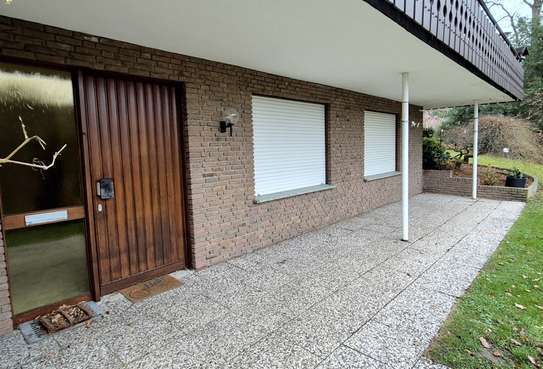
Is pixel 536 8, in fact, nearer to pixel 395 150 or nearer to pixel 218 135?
pixel 395 150

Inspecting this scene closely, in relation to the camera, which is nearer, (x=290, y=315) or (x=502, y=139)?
(x=290, y=315)

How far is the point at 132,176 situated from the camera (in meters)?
3.85

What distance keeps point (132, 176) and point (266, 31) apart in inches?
88.0

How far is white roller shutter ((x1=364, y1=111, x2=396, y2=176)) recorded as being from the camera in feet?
26.7

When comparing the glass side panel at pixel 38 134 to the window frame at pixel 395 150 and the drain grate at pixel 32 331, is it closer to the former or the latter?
the drain grate at pixel 32 331

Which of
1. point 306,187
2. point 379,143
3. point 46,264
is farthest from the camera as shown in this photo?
point 379,143

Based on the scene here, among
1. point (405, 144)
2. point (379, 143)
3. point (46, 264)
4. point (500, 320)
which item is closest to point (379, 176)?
point (379, 143)

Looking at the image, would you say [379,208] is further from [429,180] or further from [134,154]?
[134,154]

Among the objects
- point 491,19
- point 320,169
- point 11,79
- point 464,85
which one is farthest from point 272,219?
point 491,19

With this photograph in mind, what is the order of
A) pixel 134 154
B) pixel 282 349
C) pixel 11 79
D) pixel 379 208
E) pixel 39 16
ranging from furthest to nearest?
1. pixel 379 208
2. pixel 134 154
3. pixel 11 79
4. pixel 39 16
5. pixel 282 349

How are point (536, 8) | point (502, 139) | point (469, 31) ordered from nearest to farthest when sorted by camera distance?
point (469, 31)
point (502, 139)
point (536, 8)

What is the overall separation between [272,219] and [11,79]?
12.3ft

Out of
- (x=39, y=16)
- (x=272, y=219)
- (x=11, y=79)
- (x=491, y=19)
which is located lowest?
(x=272, y=219)

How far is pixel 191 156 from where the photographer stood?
13.9ft
